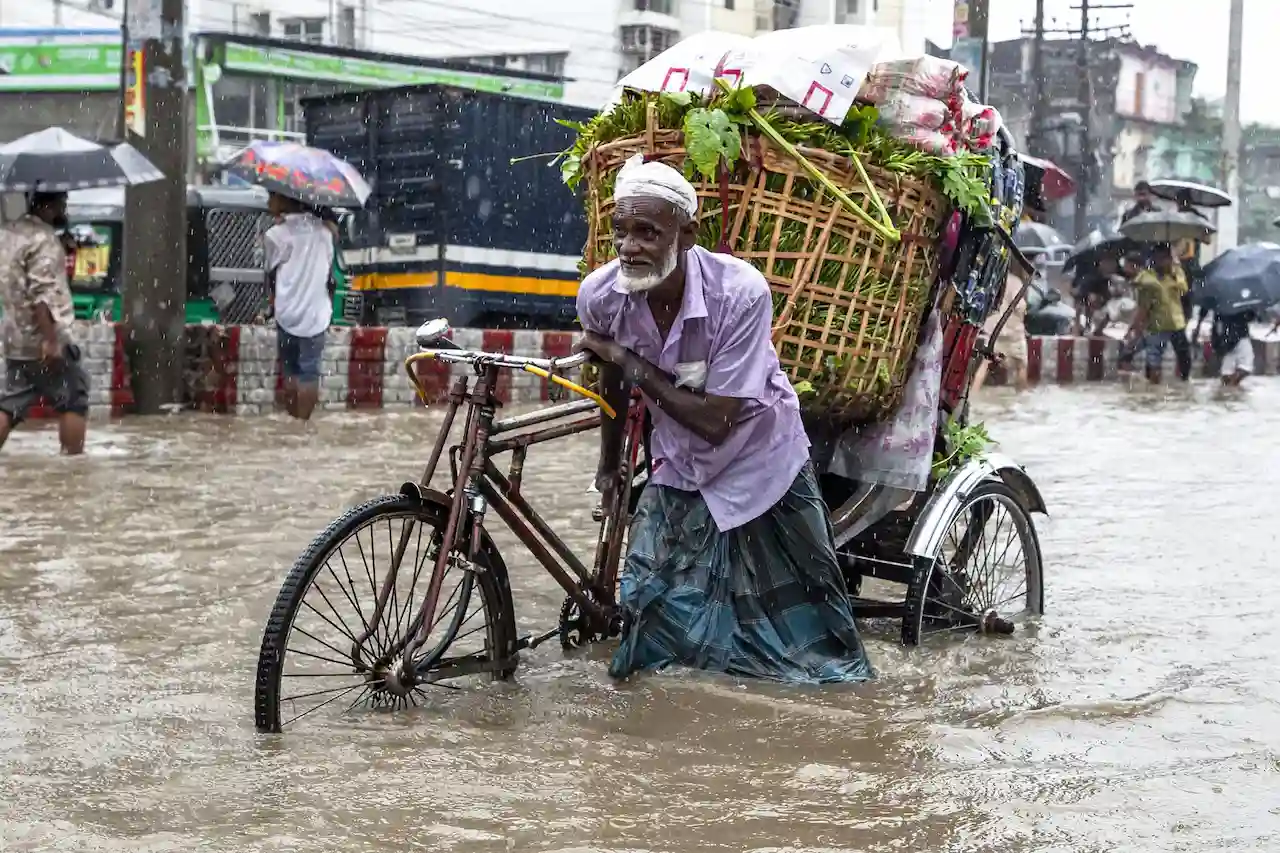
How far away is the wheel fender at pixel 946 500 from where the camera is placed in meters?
5.37

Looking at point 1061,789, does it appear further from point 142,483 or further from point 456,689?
point 142,483

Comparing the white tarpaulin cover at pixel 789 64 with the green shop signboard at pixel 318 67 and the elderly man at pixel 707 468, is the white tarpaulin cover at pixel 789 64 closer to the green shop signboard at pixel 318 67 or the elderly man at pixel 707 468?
the elderly man at pixel 707 468

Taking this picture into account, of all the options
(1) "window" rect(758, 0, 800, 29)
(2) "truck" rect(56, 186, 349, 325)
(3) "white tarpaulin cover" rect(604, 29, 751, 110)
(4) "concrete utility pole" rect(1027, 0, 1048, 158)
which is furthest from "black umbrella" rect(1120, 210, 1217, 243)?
(1) "window" rect(758, 0, 800, 29)

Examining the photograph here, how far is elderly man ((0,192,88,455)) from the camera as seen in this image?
984 centimetres

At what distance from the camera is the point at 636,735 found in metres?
4.45

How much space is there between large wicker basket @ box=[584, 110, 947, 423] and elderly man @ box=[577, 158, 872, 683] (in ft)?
0.84

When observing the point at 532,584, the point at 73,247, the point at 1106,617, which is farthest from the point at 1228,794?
the point at 73,247

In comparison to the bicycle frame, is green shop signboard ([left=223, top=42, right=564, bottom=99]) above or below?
above

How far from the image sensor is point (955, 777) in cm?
412

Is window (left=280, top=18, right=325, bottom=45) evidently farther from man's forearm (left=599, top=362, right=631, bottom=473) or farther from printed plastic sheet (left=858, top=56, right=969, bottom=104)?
man's forearm (left=599, top=362, right=631, bottom=473)

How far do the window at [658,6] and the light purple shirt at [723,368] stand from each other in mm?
50369

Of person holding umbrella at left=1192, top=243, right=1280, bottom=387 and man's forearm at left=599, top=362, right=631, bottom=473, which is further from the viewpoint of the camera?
person holding umbrella at left=1192, top=243, right=1280, bottom=387

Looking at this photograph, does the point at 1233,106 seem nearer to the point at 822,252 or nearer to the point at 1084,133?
the point at 1084,133

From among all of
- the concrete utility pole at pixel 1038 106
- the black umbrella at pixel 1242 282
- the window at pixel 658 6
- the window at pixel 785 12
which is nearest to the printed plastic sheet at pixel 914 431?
the black umbrella at pixel 1242 282
